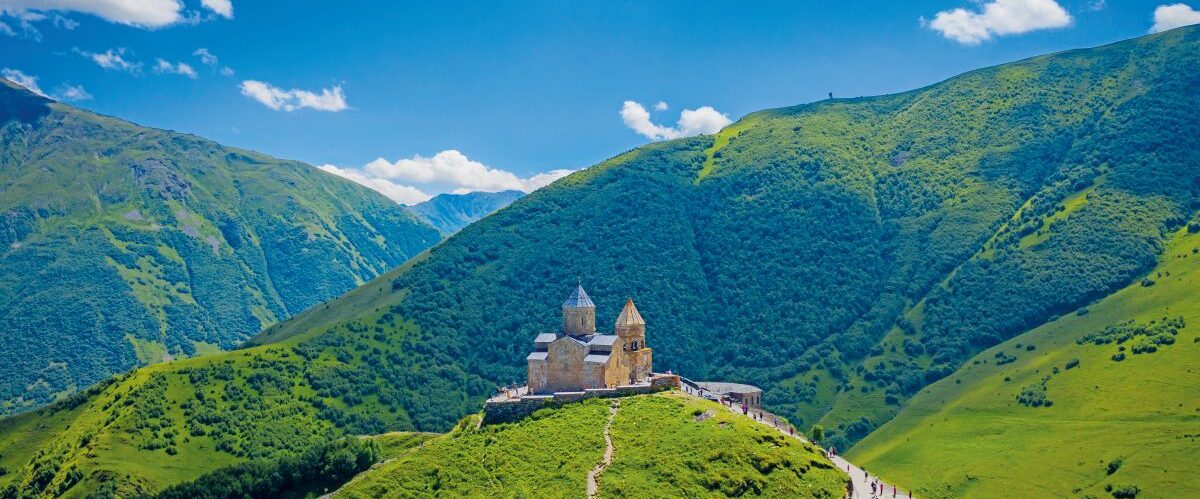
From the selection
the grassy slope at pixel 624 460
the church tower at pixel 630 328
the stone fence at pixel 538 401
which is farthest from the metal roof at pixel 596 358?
the church tower at pixel 630 328

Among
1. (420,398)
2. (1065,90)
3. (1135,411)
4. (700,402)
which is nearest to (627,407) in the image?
(700,402)

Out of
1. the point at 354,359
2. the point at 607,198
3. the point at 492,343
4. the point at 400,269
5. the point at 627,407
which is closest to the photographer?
the point at 627,407

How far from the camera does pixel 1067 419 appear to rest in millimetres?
101000

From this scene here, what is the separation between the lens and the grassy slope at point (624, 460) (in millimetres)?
57812

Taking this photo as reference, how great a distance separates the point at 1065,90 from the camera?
199375 millimetres

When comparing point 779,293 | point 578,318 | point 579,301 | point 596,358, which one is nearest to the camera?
point 596,358

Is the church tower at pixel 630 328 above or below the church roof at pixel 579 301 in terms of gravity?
below

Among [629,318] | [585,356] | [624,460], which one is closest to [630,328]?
[629,318]

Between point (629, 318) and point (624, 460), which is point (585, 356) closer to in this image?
point (629, 318)

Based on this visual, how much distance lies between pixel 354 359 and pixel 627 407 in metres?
81.6

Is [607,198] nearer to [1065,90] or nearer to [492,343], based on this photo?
[492,343]

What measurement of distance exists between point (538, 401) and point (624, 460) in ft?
47.7

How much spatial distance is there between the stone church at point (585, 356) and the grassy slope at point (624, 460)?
4.29m

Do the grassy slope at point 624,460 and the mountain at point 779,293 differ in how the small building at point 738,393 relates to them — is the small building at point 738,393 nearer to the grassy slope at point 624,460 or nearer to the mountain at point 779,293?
the mountain at point 779,293
